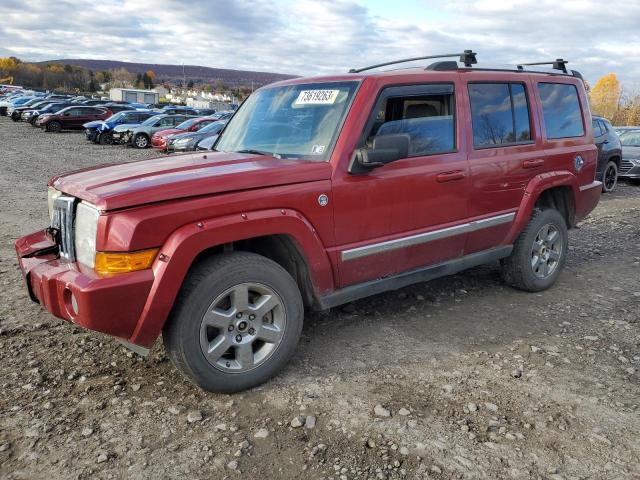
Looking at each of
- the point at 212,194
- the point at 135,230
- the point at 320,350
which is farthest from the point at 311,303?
the point at 135,230

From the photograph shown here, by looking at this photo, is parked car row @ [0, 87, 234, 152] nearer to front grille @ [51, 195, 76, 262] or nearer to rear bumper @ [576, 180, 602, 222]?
rear bumper @ [576, 180, 602, 222]

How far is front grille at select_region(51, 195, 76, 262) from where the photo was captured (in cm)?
321

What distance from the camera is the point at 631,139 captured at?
14.0 metres

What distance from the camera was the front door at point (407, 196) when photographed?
3.68 m

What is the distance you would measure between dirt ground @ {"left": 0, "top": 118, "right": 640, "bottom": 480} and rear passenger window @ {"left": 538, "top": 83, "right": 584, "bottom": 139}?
1590 mm

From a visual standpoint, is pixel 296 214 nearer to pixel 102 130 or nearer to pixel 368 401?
pixel 368 401

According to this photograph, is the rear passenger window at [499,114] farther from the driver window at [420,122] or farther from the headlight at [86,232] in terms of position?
the headlight at [86,232]

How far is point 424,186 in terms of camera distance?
157 inches

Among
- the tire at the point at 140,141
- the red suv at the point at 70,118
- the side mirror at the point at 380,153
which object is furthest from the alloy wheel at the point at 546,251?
the red suv at the point at 70,118

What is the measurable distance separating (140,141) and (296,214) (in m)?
20.9

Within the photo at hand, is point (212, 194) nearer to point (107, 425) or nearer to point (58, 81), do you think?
point (107, 425)

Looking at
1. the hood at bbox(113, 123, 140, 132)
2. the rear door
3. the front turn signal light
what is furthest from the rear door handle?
the hood at bbox(113, 123, 140, 132)

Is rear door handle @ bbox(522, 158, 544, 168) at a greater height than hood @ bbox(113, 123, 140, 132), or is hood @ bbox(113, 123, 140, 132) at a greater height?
rear door handle @ bbox(522, 158, 544, 168)

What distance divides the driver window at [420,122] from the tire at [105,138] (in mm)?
22131
